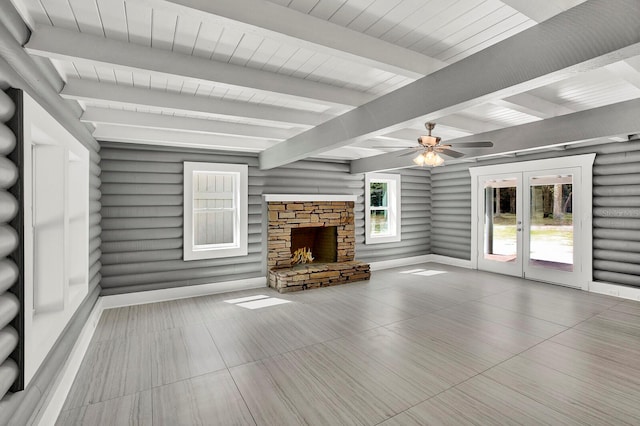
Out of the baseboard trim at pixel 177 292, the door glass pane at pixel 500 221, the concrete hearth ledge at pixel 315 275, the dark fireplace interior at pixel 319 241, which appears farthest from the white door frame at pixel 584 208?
the baseboard trim at pixel 177 292

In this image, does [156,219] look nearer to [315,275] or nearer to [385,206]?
[315,275]

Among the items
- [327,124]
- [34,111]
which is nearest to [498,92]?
[327,124]

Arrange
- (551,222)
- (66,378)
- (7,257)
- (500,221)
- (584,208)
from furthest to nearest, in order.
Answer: (500,221), (551,222), (584,208), (66,378), (7,257)

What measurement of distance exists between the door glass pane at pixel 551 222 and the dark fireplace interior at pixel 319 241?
160 inches

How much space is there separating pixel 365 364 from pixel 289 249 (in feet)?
11.6

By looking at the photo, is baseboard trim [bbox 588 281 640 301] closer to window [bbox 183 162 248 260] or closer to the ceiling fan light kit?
the ceiling fan light kit

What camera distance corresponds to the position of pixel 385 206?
319 inches

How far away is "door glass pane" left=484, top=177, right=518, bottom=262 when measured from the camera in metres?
6.90

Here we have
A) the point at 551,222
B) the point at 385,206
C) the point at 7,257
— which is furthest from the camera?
the point at 385,206

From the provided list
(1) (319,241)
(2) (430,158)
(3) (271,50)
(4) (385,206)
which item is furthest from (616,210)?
(3) (271,50)

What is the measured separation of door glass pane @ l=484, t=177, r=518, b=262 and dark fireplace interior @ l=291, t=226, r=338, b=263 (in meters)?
3.54

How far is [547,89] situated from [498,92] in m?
1.57

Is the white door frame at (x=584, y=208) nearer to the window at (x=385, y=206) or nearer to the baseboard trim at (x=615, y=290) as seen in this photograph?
the baseboard trim at (x=615, y=290)

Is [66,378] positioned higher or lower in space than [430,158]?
lower
